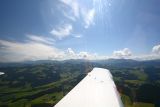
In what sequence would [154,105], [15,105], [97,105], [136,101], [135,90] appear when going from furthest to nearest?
[135,90] → [15,105] → [136,101] → [154,105] → [97,105]

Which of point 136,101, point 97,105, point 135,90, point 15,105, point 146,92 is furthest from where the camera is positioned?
point 135,90

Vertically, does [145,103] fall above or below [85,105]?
below

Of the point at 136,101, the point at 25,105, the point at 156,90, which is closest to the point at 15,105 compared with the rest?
the point at 25,105

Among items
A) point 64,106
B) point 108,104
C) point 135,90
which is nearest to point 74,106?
point 64,106

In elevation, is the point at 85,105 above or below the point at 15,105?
above

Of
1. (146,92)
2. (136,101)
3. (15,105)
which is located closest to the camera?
(136,101)

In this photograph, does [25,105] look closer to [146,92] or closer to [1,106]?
[1,106]

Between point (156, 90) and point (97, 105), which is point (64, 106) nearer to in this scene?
point (97, 105)

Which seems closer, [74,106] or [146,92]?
[74,106]

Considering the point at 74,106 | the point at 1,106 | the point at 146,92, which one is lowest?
the point at 1,106
